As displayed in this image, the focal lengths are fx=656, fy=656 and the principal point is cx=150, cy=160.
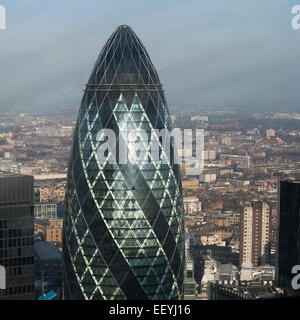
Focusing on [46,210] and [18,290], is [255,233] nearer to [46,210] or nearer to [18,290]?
[46,210]

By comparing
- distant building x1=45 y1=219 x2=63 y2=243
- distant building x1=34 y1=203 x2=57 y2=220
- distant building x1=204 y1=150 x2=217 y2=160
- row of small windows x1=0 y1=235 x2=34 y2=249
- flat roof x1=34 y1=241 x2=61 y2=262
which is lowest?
flat roof x1=34 y1=241 x2=61 y2=262

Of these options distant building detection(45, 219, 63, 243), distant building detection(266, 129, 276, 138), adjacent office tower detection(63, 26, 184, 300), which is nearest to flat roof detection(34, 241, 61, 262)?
distant building detection(45, 219, 63, 243)

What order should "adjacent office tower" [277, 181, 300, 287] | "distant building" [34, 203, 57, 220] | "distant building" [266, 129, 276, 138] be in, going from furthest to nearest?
"distant building" [34, 203, 57, 220]
"adjacent office tower" [277, 181, 300, 287]
"distant building" [266, 129, 276, 138]

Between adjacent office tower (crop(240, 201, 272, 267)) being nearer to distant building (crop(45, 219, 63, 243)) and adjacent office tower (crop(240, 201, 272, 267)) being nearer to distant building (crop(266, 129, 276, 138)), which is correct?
distant building (crop(45, 219, 63, 243))

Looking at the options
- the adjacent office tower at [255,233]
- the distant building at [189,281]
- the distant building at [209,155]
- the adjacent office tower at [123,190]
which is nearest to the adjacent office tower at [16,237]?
the adjacent office tower at [123,190]

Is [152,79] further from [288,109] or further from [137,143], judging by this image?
[288,109]

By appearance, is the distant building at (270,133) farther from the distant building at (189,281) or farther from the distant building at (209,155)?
the distant building at (209,155)
